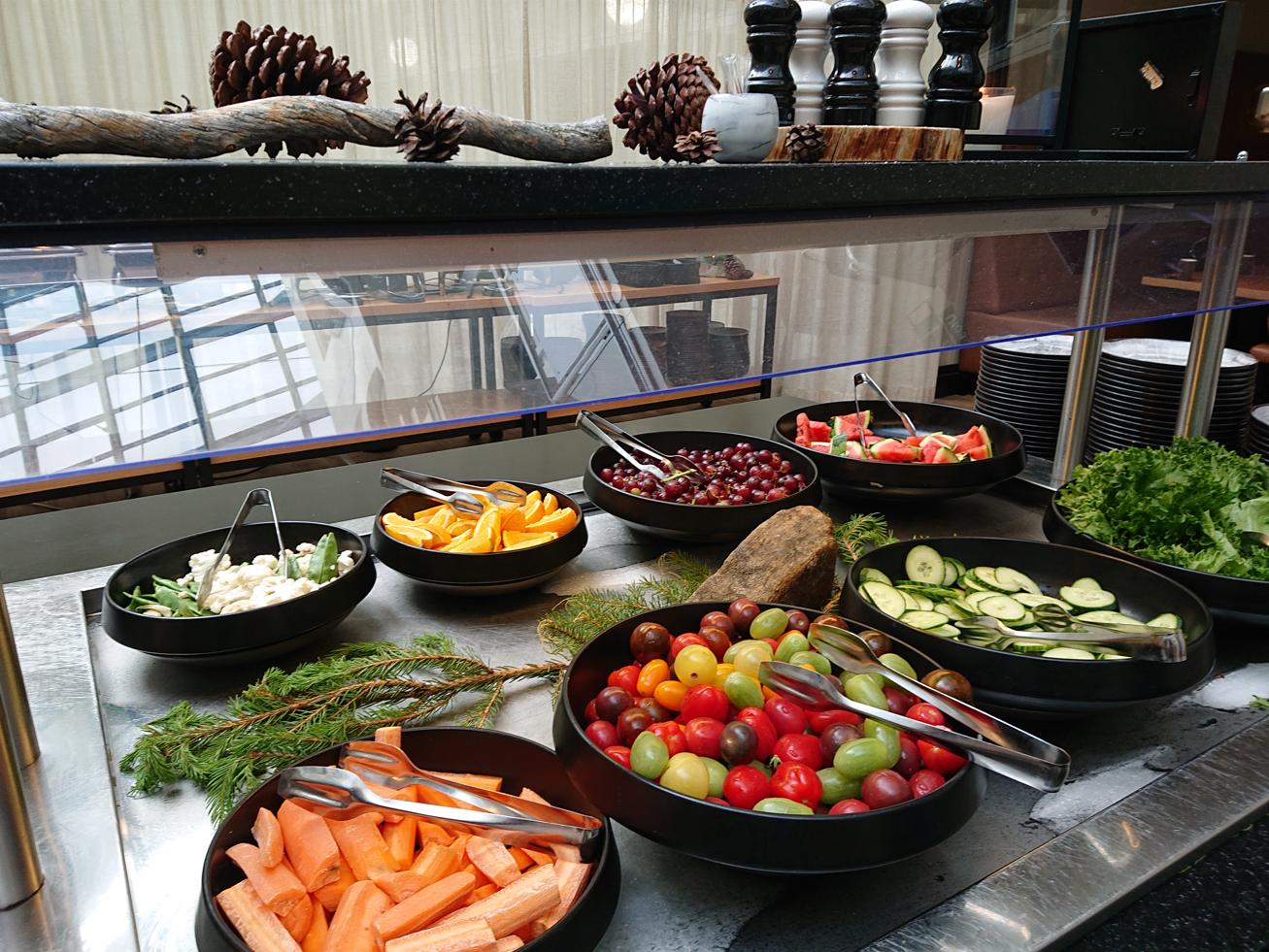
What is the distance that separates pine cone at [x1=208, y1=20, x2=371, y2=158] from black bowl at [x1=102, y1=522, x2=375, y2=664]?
0.44 m

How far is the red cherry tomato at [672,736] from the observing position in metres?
0.68

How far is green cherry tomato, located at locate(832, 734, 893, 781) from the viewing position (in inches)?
25.1

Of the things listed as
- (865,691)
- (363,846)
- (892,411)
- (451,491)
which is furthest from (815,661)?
(892,411)

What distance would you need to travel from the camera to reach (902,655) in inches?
31.3

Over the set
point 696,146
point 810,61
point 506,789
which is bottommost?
point 506,789

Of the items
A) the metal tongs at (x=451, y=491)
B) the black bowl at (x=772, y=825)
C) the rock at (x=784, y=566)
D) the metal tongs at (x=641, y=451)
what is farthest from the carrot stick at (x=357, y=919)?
the metal tongs at (x=641, y=451)

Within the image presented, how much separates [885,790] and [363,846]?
14.4 inches

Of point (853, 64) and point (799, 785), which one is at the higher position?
point (853, 64)

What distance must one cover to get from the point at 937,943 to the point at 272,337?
62cm

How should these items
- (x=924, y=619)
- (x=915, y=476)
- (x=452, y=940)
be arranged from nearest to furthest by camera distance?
(x=452, y=940) → (x=924, y=619) → (x=915, y=476)

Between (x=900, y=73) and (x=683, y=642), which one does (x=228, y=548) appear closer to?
(x=683, y=642)

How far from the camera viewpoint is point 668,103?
33.1 inches

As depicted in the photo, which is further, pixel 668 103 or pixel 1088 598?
pixel 1088 598

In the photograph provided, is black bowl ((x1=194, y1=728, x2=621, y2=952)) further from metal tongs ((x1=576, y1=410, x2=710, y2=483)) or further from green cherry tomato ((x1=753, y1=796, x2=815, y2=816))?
metal tongs ((x1=576, y1=410, x2=710, y2=483))
